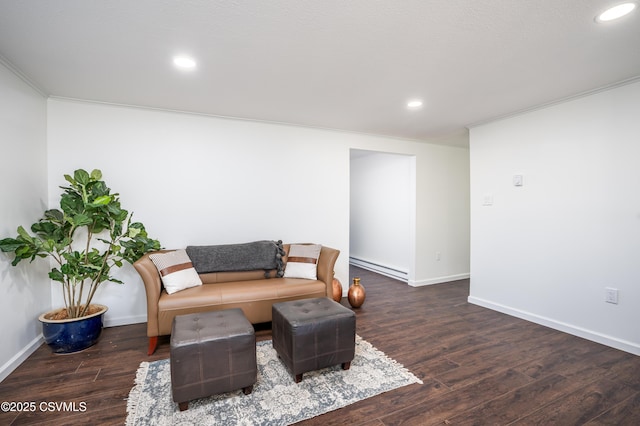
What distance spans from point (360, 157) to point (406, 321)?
3785 millimetres

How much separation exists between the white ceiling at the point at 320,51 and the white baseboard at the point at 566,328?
2313 mm

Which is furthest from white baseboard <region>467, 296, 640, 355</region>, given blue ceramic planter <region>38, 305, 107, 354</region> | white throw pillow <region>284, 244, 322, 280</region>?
blue ceramic planter <region>38, 305, 107, 354</region>

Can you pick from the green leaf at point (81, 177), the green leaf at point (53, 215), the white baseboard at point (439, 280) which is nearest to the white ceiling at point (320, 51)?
the green leaf at point (81, 177)

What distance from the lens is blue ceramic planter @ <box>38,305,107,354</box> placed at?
8.14ft

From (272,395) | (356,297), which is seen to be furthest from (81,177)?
(356,297)

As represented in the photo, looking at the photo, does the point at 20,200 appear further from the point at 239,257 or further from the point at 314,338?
the point at 314,338

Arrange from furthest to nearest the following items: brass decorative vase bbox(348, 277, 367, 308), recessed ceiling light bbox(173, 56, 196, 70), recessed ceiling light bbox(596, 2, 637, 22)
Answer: brass decorative vase bbox(348, 277, 367, 308) → recessed ceiling light bbox(173, 56, 196, 70) → recessed ceiling light bbox(596, 2, 637, 22)

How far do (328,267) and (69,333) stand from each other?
2378 millimetres

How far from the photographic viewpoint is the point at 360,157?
6305 millimetres

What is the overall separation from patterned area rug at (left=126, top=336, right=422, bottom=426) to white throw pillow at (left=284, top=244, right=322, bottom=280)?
1059 mm

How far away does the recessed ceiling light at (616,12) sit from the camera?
1650mm

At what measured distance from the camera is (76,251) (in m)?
2.70

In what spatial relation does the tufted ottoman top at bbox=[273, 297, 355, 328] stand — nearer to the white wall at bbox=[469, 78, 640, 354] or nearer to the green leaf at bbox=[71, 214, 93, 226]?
the green leaf at bbox=[71, 214, 93, 226]

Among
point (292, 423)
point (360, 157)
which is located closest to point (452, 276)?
point (360, 157)
